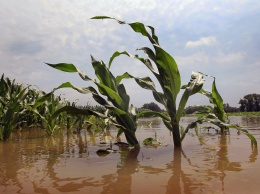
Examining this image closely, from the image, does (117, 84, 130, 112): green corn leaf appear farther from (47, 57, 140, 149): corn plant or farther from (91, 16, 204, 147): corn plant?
(91, 16, 204, 147): corn plant

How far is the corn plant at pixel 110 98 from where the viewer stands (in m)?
2.38

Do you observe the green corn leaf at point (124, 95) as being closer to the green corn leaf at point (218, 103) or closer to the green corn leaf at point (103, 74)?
the green corn leaf at point (103, 74)

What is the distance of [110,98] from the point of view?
255 centimetres

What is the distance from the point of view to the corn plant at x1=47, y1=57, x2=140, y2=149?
2381 millimetres

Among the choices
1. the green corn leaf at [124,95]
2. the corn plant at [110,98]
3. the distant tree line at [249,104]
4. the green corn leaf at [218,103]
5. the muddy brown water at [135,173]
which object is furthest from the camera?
the distant tree line at [249,104]

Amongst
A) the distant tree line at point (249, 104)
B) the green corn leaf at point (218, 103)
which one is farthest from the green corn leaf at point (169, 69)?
the distant tree line at point (249, 104)

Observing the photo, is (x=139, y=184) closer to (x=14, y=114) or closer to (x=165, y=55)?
(x=165, y=55)

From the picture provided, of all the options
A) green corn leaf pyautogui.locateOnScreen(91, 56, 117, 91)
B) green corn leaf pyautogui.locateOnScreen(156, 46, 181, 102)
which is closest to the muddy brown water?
green corn leaf pyautogui.locateOnScreen(156, 46, 181, 102)

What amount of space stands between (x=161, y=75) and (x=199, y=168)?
121cm

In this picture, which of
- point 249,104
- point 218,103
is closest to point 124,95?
point 218,103

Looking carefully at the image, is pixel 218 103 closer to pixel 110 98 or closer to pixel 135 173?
pixel 110 98

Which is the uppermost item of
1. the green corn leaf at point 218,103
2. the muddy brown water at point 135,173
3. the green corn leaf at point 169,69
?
the green corn leaf at point 169,69

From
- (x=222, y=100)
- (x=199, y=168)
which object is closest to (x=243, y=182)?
(x=199, y=168)

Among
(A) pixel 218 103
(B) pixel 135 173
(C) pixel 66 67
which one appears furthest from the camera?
(A) pixel 218 103
